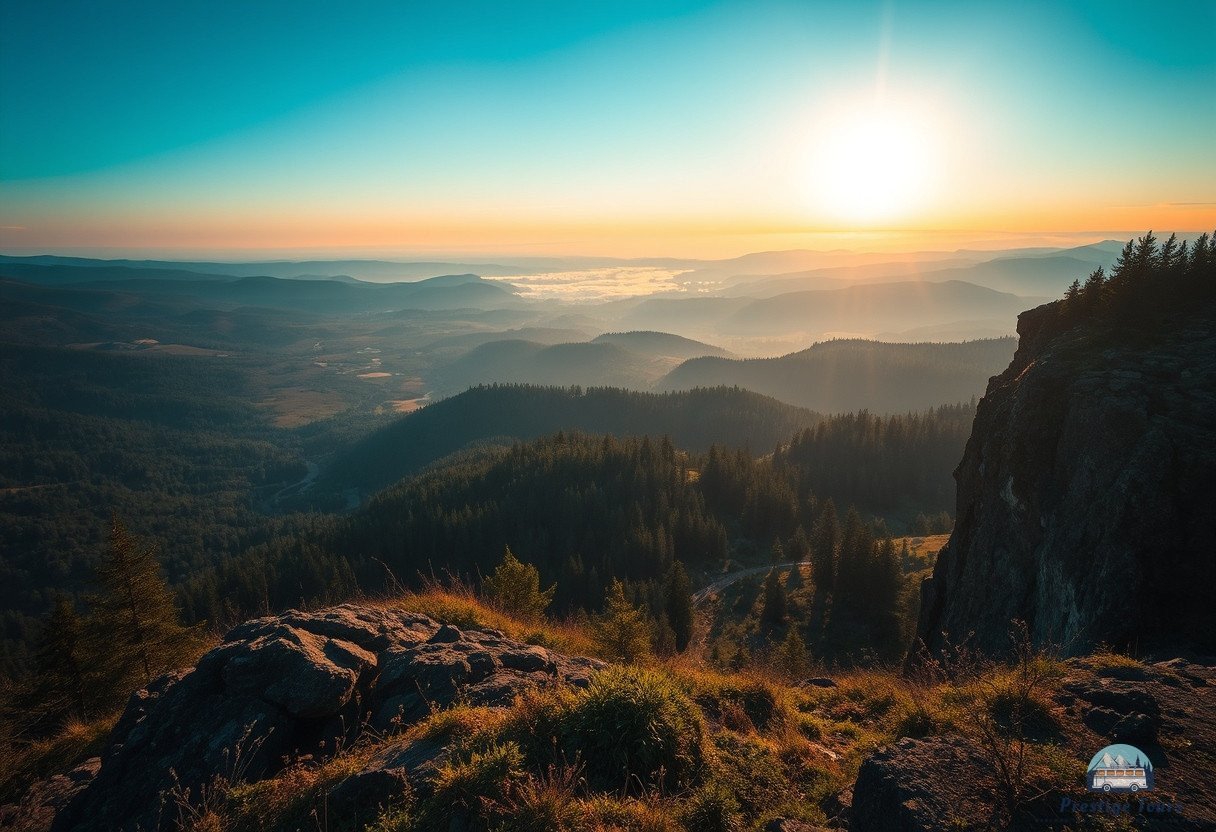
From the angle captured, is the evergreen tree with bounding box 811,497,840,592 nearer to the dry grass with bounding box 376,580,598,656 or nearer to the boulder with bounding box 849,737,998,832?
the dry grass with bounding box 376,580,598,656

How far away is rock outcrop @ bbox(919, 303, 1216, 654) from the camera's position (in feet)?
47.5

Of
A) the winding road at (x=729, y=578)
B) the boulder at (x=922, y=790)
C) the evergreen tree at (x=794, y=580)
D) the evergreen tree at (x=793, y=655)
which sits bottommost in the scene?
the winding road at (x=729, y=578)

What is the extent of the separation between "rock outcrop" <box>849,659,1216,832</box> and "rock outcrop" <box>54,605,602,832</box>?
240 inches

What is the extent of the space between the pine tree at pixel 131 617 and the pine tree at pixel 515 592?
12884 millimetres

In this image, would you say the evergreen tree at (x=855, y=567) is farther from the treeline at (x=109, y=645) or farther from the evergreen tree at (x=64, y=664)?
the evergreen tree at (x=64, y=664)

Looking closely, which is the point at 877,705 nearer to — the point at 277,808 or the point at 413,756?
the point at 413,756

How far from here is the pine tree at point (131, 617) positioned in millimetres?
21094

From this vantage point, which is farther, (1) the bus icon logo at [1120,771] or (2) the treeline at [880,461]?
(2) the treeline at [880,461]

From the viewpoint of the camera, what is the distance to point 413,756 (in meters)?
8.40

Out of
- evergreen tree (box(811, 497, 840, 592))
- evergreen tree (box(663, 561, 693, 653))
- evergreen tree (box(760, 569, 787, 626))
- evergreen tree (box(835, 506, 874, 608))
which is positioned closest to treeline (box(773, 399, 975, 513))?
evergreen tree (box(811, 497, 840, 592))

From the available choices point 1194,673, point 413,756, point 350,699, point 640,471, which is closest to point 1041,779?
point 1194,673

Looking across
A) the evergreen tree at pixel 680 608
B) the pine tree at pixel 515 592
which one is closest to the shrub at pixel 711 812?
the pine tree at pixel 515 592

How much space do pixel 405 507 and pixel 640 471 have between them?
50.8 meters

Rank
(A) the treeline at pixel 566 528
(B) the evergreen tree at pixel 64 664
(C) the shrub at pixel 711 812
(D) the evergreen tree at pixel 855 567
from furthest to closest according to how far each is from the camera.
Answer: (A) the treeline at pixel 566 528 → (D) the evergreen tree at pixel 855 567 → (B) the evergreen tree at pixel 64 664 → (C) the shrub at pixel 711 812
